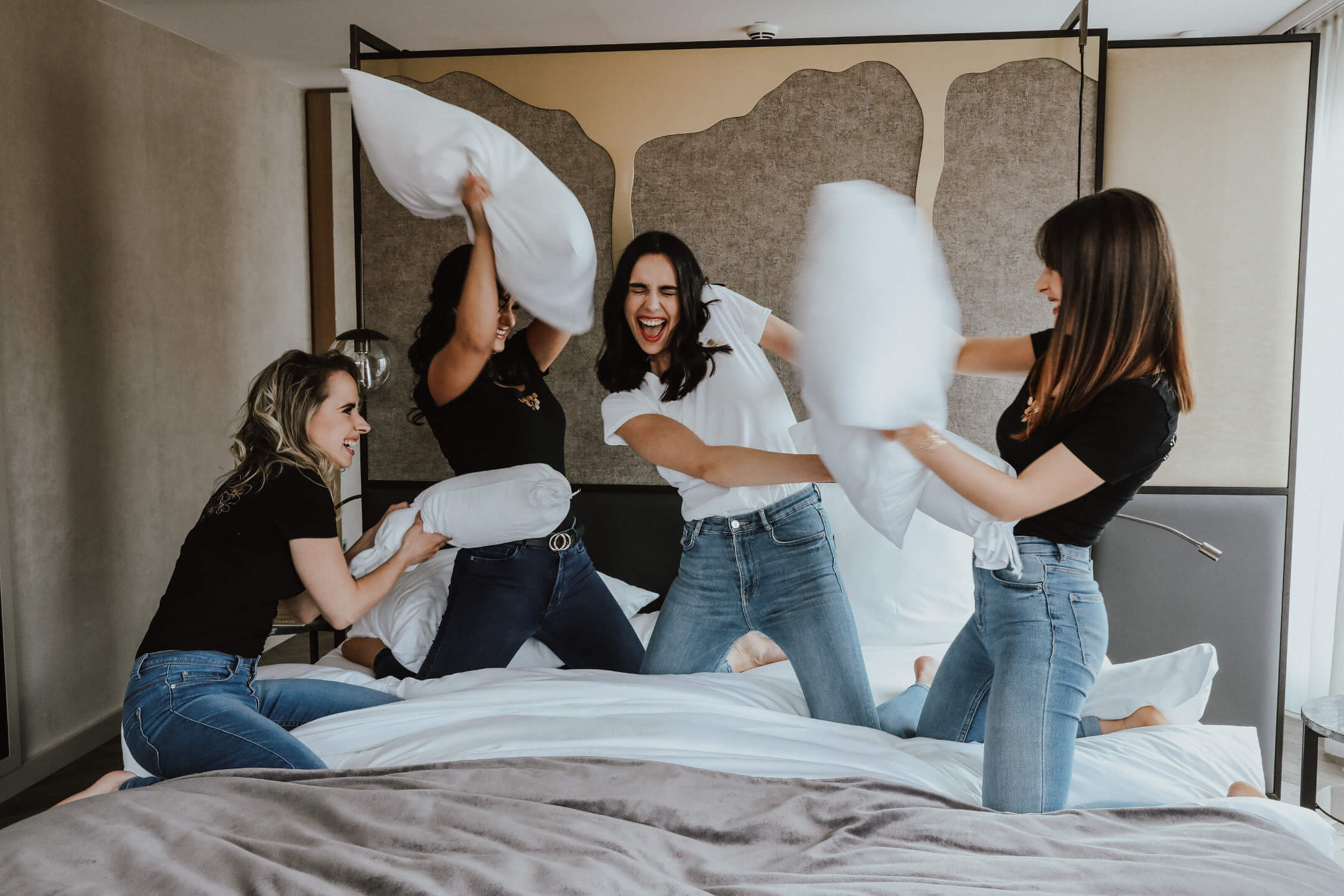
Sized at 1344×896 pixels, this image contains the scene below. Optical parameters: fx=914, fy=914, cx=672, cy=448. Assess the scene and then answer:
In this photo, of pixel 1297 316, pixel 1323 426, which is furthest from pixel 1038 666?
pixel 1323 426

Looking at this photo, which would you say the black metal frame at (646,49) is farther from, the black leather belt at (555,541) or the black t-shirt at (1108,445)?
the black t-shirt at (1108,445)

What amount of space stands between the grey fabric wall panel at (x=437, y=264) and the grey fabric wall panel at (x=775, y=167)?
0.18m

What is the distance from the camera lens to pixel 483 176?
1.84 m

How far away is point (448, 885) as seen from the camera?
1.23 m

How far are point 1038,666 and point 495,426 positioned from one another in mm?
1312

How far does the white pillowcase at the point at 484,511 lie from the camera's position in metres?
2.08

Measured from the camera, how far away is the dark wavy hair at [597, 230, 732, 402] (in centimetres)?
205

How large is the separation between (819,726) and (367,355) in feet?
6.05

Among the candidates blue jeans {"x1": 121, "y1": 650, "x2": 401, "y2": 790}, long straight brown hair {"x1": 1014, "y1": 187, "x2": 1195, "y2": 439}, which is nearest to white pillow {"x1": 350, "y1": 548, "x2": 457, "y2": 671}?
blue jeans {"x1": 121, "y1": 650, "x2": 401, "y2": 790}

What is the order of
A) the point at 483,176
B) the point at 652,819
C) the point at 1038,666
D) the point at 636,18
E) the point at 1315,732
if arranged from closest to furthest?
the point at 652,819, the point at 1038,666, the point at 483,176, the point at 1315,732, the point at 636,18

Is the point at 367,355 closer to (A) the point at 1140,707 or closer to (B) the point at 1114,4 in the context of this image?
(A) the point at 1140,707

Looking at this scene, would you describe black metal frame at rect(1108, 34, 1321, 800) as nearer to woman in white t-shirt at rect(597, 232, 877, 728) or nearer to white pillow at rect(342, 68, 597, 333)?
woman in white t-shirt at rect(597, 232, 877, 728)

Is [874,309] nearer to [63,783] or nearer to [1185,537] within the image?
[1185,537]

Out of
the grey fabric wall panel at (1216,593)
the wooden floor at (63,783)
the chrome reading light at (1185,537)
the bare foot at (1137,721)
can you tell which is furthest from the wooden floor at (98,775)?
the bare foot at (1137,721)
